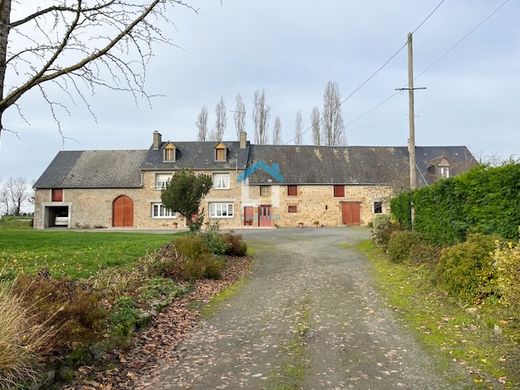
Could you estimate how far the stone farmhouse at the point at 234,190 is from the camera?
3731 cm

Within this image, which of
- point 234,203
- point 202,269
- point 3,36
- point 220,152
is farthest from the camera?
point 220,152

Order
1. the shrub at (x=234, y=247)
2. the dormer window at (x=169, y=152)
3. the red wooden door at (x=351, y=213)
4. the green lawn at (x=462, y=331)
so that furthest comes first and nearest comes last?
1. the dormer window at (x=169, y=152)
2. the red wooden door at (x=351, y=213)
3. the shrub at (x=234, y=247)
4. the green lawn at (x=462, y=331)

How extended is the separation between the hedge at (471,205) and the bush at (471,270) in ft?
2.21

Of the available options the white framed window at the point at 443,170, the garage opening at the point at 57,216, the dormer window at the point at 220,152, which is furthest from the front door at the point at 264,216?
the garage opening at the point at 57,216

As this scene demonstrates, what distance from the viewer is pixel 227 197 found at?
3759 cm

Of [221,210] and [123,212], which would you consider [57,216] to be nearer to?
[123,212]

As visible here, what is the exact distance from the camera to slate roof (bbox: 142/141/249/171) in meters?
38.2

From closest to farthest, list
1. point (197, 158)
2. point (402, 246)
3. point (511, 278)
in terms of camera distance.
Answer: point (511, 278) → point (402, 246) → point (197, 158)

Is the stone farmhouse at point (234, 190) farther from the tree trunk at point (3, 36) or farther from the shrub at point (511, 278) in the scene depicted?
the tree trunk at point (3, 36)

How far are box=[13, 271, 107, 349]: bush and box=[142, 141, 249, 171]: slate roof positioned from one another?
32.7 m

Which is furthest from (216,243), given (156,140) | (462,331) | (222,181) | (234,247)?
(156,140)

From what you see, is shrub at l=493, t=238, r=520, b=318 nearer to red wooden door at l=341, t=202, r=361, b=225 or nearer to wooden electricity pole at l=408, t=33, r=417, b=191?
wooden electricity pole at l=408, t=33, r=417, b=191

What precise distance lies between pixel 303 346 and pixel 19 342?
3.49m

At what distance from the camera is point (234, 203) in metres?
37.5
